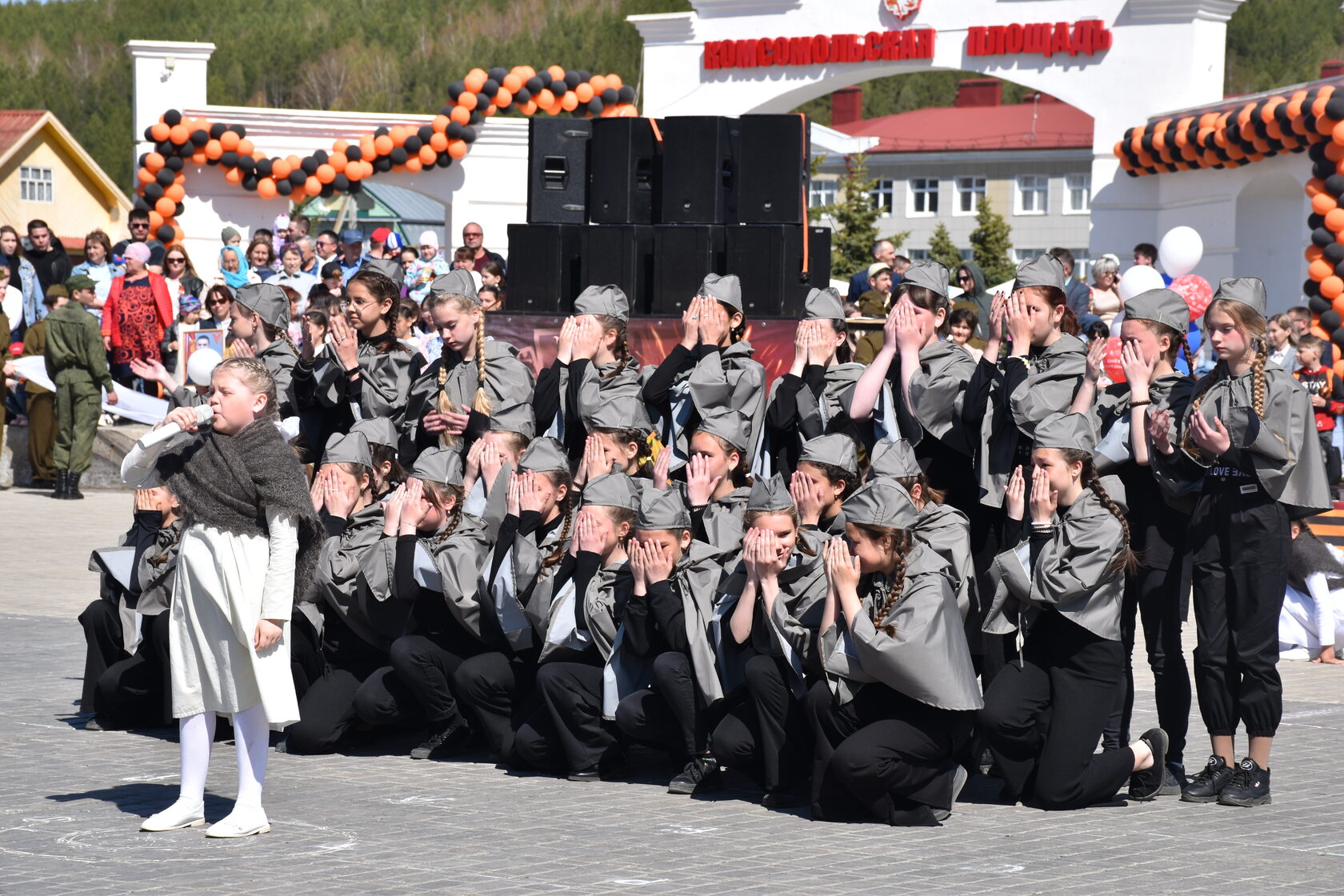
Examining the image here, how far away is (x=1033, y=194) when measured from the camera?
69125mm

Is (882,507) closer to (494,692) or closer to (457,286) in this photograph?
(494,692)

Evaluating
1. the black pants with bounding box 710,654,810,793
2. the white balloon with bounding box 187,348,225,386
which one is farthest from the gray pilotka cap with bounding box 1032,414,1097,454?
the white balloon with bounding box 187,348,225,386

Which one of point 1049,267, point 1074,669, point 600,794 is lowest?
point 600,794

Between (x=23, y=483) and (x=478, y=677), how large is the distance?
10.8 meters

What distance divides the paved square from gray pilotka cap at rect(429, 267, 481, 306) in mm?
2305

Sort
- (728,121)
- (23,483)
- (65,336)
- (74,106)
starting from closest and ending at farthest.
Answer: (728,121) → (65,336) → (23,483) → (74,106)

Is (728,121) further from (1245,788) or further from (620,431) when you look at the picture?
(1245,788)

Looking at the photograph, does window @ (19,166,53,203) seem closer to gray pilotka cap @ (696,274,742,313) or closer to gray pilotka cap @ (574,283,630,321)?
gray pilotka cap @ (574,283,630,321)

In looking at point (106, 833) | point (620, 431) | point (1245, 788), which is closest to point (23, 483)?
point (620, 431)

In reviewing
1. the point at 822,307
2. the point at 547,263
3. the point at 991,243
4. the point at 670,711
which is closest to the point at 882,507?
the point at 670,711

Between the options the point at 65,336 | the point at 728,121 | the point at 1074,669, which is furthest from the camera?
the point at 65,336

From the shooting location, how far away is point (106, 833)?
222 inches

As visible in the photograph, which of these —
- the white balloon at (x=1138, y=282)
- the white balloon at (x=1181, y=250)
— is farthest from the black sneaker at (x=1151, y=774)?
the white balloon at (x=1181, y=250)

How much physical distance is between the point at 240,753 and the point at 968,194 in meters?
66.6
